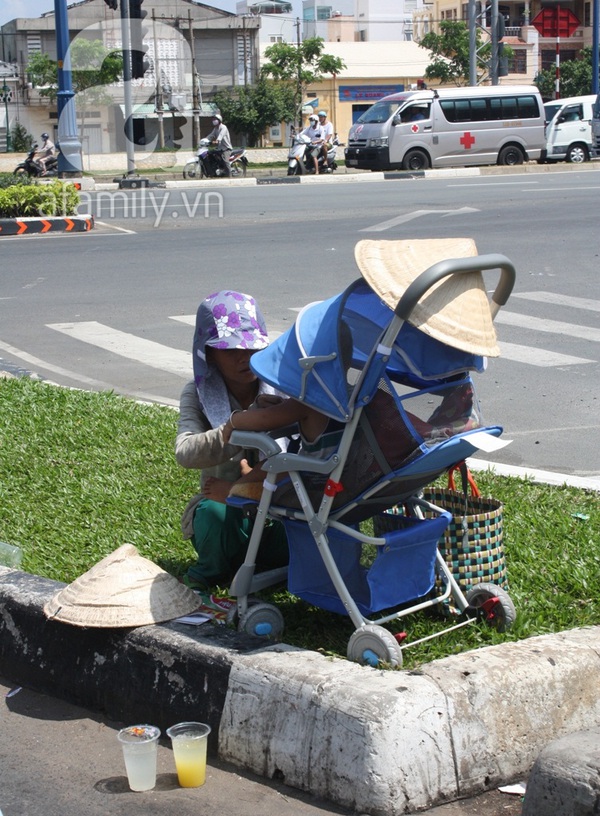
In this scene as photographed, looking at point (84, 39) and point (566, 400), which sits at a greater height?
point (84, 39)

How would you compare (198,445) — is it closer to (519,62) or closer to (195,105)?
(195,105)

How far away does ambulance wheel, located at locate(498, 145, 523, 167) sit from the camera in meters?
30.6

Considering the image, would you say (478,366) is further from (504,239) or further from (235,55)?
(235,55)

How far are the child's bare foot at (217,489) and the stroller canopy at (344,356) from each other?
522 millimetres

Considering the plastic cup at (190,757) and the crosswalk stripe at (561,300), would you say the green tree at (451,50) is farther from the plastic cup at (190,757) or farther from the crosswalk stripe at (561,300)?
the plastic cup at (190,757)

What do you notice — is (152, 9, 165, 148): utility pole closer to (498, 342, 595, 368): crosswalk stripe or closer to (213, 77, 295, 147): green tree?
(213, 77, 295, 147): green tree

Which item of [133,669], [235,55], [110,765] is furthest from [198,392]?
[235,55]

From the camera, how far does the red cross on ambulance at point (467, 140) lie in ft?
98.1

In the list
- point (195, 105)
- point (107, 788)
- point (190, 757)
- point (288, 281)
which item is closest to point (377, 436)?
point (190, 757)

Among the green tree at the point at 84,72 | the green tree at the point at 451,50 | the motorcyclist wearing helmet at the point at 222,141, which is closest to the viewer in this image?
the motorcyclist wearing helmet at the point at 222,141

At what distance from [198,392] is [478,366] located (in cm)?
104

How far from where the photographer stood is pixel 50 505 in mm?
5098

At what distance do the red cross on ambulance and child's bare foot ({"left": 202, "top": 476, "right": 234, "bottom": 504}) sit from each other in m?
27.5

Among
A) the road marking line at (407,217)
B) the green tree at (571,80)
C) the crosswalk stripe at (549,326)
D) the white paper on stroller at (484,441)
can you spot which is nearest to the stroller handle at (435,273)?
the white paper on stroller at (484,441)
